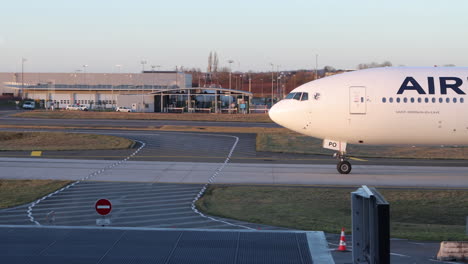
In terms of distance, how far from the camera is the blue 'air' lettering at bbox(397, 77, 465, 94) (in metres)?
30.8

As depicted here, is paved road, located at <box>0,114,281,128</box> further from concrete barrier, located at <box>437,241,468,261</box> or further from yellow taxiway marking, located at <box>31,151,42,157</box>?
concrete barrier, located at <box>437,241,468,261</box>

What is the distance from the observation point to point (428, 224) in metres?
21.8

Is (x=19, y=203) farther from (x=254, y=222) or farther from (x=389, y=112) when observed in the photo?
(x=389, y=112)

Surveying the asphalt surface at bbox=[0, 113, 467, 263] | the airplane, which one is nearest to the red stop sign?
the asphalt surface at bbox=[0, 113, 467, 263]

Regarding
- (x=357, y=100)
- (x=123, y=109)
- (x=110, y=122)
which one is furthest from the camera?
(x=123, y=109)

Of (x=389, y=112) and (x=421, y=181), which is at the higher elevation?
(x=389, y=112)

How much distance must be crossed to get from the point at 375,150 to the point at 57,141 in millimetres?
24763

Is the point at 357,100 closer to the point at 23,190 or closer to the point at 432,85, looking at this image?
the point at 432,85

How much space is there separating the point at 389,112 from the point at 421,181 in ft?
13.1

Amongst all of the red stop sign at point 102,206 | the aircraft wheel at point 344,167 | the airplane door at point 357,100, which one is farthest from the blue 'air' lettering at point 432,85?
the red stop sign at point 102,206

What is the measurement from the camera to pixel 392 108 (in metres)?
30.7

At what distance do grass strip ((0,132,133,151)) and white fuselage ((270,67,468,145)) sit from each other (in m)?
18.2

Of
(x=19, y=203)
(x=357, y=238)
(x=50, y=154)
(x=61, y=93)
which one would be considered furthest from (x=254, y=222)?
(x=61, y=93)

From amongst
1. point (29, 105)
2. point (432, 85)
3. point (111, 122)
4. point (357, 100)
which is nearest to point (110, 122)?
point (111, 122)
